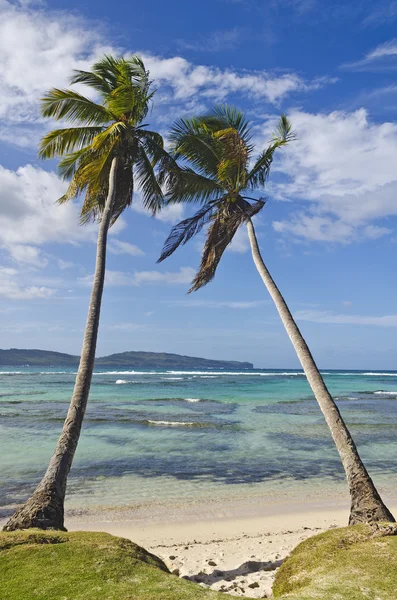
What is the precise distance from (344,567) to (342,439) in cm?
292

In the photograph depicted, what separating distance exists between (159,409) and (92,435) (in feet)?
38.9

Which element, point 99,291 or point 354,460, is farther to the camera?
point 99,291

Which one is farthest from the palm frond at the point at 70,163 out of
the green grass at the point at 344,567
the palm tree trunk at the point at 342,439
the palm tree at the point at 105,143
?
the green grass at the point at 344,567

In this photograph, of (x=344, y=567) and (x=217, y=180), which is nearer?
(x=344, y=567)

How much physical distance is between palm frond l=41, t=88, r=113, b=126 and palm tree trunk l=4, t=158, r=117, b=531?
10.8 ft

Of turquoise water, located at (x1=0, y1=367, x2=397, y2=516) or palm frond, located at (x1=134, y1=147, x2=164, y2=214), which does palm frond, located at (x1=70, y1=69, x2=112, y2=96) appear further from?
turquoise water, located at (x1=0, y1=367, x2=397, y2=516)

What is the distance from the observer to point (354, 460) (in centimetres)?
689

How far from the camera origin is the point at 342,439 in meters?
7.15

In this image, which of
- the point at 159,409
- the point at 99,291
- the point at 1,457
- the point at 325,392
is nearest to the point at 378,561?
the point at 325,392

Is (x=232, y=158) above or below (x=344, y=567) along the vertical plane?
above

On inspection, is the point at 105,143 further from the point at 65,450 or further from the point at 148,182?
the point at 65,450

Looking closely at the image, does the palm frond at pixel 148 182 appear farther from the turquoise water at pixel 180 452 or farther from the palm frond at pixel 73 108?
the turquoise water at pixel 180 452

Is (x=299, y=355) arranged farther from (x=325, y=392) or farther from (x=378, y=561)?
(x=378, y=561)

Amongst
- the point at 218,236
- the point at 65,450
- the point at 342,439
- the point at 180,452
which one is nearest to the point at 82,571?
the point at 65,450
